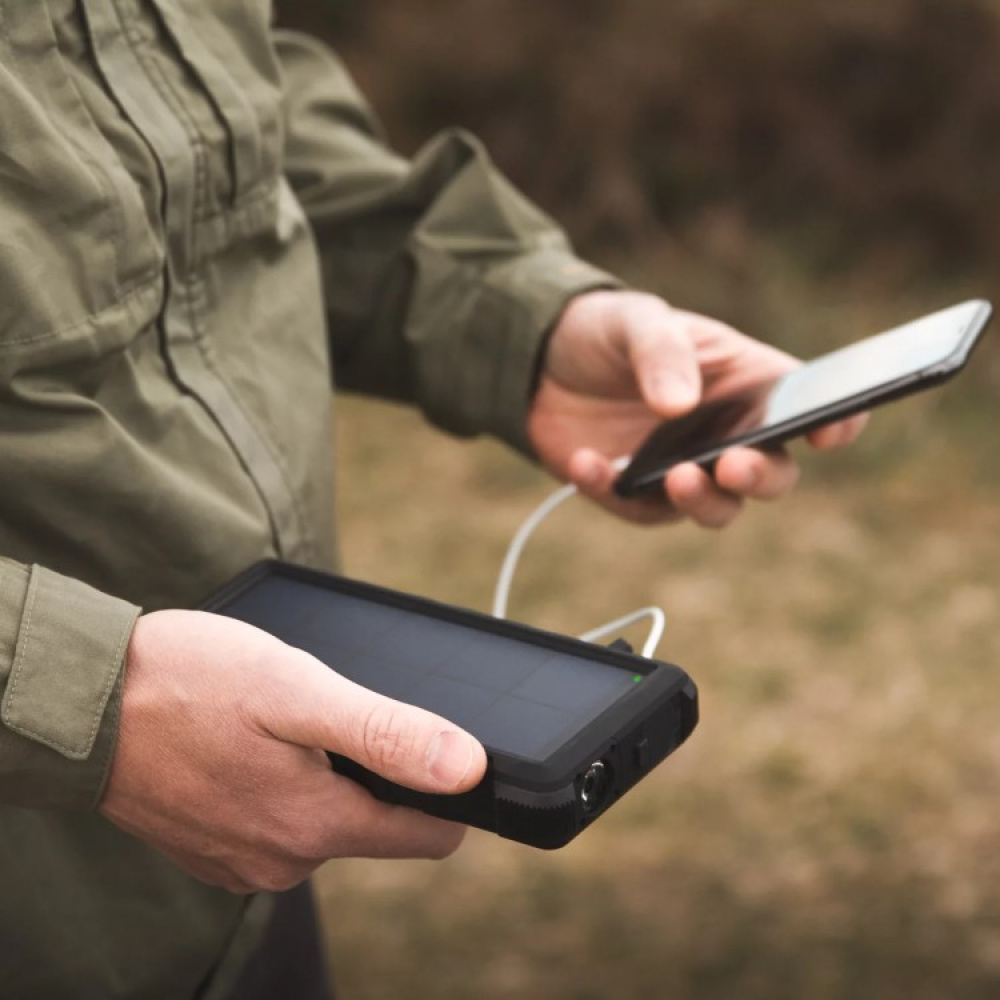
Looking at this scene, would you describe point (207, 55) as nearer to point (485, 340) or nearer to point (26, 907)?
point (485, 340)

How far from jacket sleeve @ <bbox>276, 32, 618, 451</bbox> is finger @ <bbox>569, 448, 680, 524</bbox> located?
9cm

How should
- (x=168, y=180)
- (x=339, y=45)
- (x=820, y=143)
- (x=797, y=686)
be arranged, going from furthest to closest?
(x=339, y=45)
(x=820, y=143)
(x=797, y=686)
(x=168, y=180)

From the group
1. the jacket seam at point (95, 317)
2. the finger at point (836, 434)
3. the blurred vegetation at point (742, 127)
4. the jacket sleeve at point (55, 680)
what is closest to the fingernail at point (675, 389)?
the finger at point (836, 434)

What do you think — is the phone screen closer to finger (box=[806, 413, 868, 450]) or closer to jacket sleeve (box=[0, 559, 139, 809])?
jacket sleeve (box=[0, 559, 139, 809])

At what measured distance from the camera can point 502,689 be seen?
1.06 m

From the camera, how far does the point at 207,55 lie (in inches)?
47.6

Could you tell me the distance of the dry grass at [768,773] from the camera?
8.00ft

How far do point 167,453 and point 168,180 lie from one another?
22 cm

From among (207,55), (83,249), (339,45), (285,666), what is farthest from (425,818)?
(339,45)

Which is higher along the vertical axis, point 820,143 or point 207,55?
point 207,55

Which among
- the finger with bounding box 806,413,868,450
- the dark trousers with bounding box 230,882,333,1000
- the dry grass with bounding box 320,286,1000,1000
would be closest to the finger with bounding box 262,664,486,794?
the dark trousers with bounding box 230,882,333,1000

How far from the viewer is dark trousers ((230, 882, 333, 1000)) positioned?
4.67ft

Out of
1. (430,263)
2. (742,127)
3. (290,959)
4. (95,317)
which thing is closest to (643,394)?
(430,263)

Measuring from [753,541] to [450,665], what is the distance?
258cm
